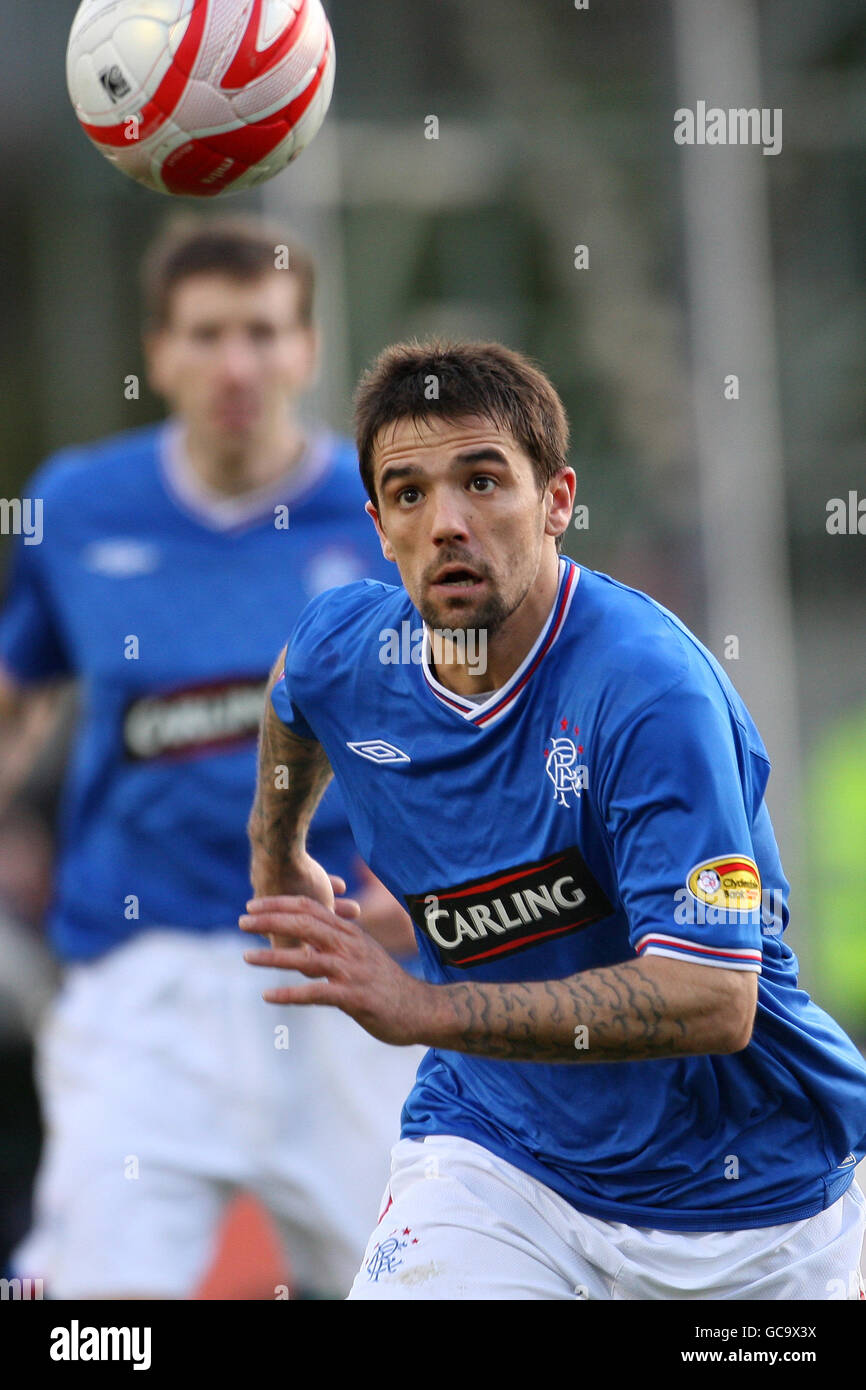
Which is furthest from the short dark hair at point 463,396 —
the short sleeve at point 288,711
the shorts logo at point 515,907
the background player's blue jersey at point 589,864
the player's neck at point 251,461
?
the player's neck at point 251,461

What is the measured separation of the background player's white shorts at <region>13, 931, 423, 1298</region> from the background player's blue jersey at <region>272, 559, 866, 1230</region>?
207cm

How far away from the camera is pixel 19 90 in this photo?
1159 cm

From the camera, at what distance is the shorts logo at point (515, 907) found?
10.9ft

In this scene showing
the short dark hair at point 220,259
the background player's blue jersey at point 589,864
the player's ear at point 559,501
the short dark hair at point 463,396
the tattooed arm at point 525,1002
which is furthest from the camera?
the short dark hair at point 220,259

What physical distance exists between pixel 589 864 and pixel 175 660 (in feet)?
8.73

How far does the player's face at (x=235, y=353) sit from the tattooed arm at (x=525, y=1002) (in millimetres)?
2966

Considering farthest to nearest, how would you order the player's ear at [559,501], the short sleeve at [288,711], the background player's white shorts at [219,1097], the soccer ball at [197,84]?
the background player's white shorts at [219,1097], the soccer ball at [197,84], the short sleeve at [288,711], the player's ear at [559,501]

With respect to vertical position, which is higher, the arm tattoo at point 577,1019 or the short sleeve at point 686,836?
the short sleeve at point 686,836

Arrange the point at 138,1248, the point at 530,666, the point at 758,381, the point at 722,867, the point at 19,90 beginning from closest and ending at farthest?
the point at 722,867
the point at 530,666
the point at 138,1248
the point at 758,381
the point at 19,90

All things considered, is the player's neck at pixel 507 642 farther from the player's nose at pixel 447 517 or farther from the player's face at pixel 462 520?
the player's nose at pixel 447 517

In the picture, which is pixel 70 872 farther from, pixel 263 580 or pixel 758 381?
pixel 758 381
